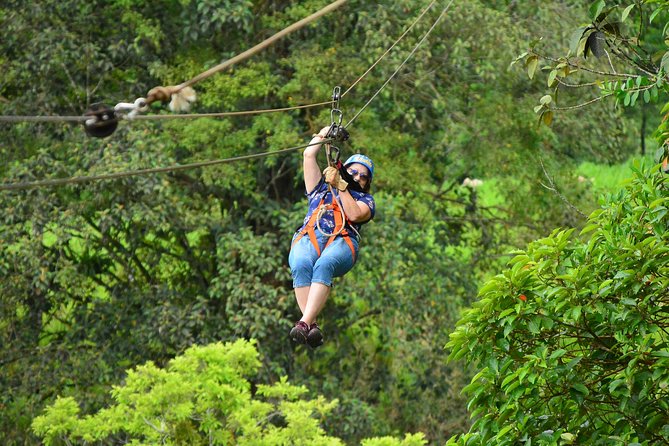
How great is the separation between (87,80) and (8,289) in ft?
7.04

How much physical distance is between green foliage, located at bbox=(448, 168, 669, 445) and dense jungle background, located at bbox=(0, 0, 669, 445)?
16.1ft

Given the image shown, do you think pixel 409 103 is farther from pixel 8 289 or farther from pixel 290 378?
pixel 8 289

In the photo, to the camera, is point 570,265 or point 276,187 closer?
point 570,265

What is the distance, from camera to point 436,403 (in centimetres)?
1416

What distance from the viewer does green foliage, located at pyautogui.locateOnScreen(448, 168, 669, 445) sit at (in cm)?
571

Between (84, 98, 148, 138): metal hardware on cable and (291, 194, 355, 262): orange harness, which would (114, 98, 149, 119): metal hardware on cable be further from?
(291, 194, 355, 262): orange harness

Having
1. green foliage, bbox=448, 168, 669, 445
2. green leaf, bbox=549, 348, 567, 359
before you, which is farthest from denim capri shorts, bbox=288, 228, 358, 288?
green leaf, bbox=549, 348, 567, 359

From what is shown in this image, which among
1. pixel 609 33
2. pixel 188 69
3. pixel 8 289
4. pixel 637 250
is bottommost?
pixel 637 250

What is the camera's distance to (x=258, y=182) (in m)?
13.1

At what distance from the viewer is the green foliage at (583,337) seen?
18.7 ft

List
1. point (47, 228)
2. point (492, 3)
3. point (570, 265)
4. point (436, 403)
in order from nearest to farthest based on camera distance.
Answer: point (570, 265)
point (47, 228)
point (492, 3)
point (436, 403)

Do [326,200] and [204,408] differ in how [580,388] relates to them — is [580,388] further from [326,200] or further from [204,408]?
[204,408]

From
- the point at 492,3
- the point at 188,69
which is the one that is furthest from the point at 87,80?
the point at 492,3

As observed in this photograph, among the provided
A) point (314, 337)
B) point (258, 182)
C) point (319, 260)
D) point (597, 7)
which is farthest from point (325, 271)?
point (258, 182)
